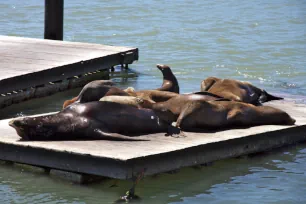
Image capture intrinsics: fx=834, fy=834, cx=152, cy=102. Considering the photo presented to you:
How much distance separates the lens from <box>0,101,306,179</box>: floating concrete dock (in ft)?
22.2

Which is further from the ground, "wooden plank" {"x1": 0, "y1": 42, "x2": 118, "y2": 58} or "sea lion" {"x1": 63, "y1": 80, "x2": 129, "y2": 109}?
"wooden plank" {"x1": 0, "y1": 42, "x2": 118, "y2": 58}

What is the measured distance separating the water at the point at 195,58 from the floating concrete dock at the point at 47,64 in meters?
0.18

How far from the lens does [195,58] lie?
1575 centimetres

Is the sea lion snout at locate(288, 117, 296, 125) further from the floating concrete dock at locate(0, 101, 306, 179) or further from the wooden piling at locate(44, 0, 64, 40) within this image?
the wooden piling at locate(44, 0, 64, 40)

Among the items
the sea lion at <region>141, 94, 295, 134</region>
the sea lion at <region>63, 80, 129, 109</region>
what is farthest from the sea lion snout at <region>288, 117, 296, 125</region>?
the sea lion at <region>63, 80, 129, 109</region>

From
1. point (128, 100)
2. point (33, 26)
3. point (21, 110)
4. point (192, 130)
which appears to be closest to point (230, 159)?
point (192, 130)

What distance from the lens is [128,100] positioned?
802 centimetres

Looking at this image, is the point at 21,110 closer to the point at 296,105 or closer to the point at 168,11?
the point at 296,105

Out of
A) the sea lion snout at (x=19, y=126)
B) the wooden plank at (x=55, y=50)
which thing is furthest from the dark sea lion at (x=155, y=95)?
the wooden plank at (x=55, y=50)

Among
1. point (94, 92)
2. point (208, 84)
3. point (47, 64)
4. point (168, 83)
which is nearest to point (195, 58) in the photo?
point (47, 64)

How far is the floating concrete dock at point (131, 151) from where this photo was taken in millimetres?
6773

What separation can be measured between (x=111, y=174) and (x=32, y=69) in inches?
173

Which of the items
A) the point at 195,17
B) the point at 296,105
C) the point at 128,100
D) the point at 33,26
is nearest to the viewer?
the point at 128,100

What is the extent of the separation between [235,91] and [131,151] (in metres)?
2.55
